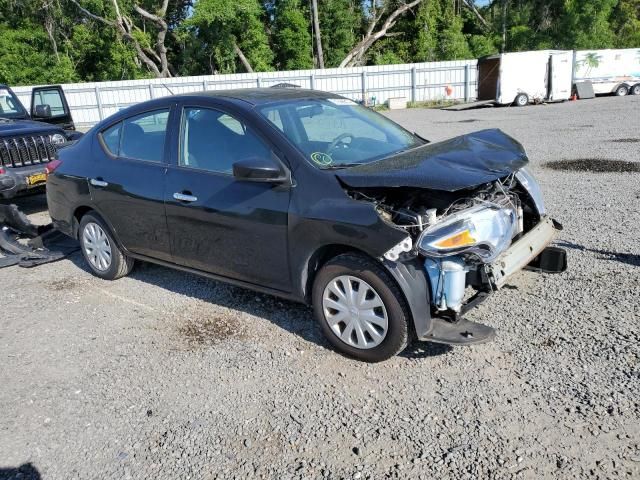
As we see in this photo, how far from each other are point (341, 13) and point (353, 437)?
138ft

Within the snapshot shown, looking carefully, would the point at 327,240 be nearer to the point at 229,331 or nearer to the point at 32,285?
the point at 229,331

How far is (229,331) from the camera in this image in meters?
4.40

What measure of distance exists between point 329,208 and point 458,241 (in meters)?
0.85

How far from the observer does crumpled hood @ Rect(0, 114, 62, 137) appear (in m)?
7.86

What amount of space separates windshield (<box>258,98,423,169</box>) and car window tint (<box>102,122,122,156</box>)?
1.77m

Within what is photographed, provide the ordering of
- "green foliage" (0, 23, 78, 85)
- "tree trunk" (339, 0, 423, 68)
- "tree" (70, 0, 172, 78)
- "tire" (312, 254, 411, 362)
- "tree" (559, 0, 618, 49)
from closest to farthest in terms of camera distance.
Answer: "tire" (312, 254, 411, 362)
"green foliage" (0, 23, 78, 85)
"tree" (70, 0, 172, 78)
"tree" (559, 0, 618, 49)
"tree trunk" (339, 0, 423, 68)

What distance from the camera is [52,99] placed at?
1191cm

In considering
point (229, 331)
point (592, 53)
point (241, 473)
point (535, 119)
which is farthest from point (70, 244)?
point (592, 53)

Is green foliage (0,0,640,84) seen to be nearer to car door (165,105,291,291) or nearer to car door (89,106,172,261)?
car door (89,106,172,261)

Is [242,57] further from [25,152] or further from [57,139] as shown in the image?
[25,152]

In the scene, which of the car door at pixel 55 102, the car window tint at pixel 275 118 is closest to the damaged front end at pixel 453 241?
the car window tint at pixel 275 118

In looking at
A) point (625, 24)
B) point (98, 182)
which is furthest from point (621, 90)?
point (98, 182)

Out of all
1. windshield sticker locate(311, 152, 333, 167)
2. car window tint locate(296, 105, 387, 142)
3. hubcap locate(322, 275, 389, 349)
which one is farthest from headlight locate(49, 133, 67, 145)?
hubcap locate(322, 275, 389, 349)

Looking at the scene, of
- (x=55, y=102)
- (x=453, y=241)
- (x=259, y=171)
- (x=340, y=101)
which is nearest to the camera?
(x=453, y=241)
